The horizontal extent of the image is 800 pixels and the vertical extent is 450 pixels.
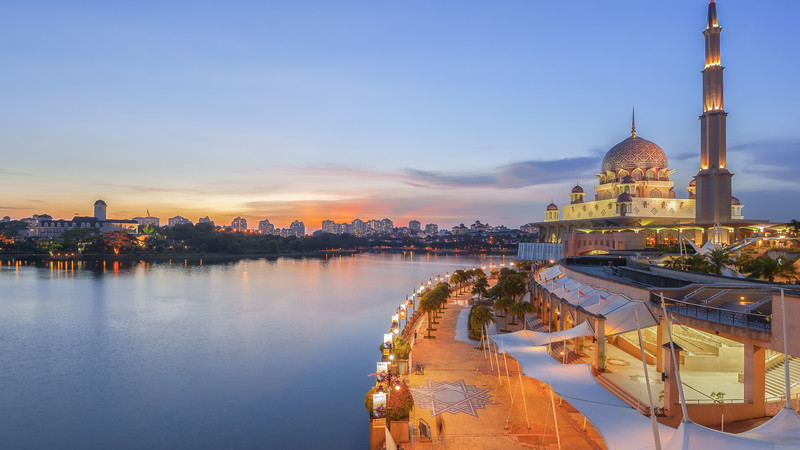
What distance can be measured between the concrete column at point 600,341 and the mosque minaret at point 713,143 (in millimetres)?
32874

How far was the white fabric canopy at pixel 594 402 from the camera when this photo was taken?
891cm

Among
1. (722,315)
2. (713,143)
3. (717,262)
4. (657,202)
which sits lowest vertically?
(722,315)

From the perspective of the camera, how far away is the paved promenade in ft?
41.4

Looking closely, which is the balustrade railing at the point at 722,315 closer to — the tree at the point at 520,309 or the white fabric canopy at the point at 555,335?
the white fabric canopy at the point at 555,335

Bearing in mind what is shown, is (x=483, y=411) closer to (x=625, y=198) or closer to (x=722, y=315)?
(x=722, y=315)

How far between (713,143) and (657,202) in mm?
19777

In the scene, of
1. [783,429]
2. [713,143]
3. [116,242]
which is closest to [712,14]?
[713,143]

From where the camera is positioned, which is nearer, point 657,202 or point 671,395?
point 671,395

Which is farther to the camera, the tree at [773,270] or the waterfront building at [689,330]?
the tree at [773,270]

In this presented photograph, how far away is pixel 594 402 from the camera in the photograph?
1078 centimetres

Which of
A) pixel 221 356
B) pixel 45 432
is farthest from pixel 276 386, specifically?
pixel 45 432

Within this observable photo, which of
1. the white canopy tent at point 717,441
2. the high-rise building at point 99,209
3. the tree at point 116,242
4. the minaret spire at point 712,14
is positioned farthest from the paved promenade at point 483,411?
the high-rise building at point 99,209

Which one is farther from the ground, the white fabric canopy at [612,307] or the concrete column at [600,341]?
the white fabric canopy at [612,307]

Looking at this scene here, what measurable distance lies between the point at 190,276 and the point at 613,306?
67.0 metres
